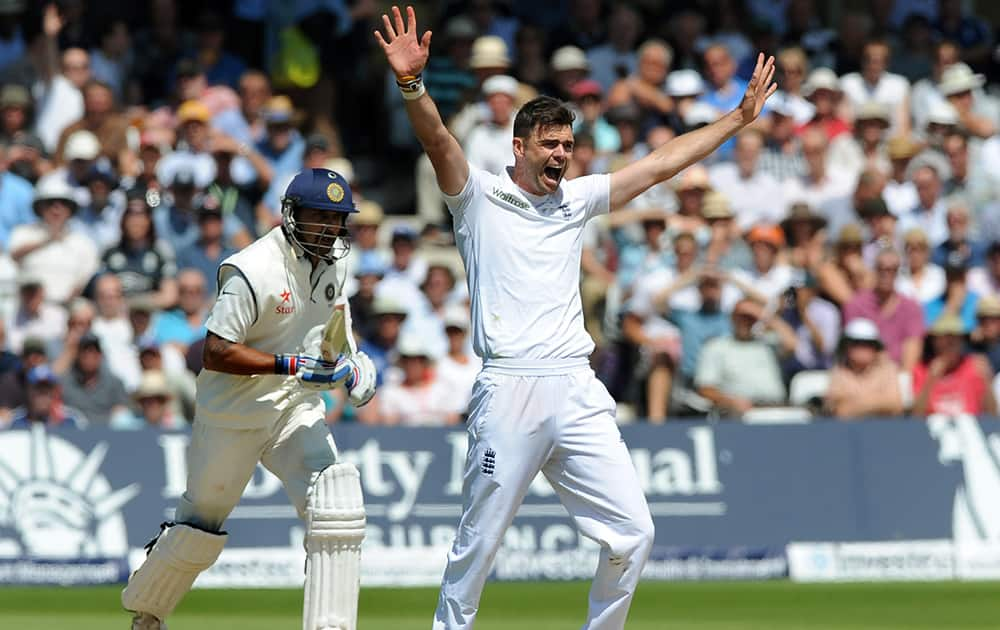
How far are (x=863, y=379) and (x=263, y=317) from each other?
20.0ft

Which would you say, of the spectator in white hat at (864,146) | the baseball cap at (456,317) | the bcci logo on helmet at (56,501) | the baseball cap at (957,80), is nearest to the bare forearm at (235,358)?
the bcci logo on helmet at (56,501)

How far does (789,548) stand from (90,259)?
16.4 ft

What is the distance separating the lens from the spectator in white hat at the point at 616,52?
48.2ft

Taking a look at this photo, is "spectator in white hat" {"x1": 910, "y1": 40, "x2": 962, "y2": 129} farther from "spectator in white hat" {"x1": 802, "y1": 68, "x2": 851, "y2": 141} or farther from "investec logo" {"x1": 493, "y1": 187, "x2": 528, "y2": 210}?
"investec logo" {"x1": 493, "y1": 187, "x2": 528, "y2": 210}

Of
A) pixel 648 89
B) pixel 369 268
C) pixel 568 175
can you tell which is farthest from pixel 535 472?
pixel 648 89

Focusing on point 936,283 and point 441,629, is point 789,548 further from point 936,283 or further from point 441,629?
point 441,629

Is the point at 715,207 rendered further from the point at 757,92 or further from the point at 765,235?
the point at 757,92

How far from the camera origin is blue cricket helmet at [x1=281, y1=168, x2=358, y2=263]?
696 cm

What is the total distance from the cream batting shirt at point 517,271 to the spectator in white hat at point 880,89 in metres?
8.34

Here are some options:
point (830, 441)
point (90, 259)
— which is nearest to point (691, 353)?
point (830, 441)

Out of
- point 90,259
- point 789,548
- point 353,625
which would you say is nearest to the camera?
point 353,625

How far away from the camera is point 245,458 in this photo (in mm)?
7258

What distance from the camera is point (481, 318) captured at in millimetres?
6602

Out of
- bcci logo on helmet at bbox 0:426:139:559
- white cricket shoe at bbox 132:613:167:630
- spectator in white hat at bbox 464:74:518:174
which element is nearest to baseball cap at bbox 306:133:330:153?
spectator in white hat at bbox 464:74:518:174
